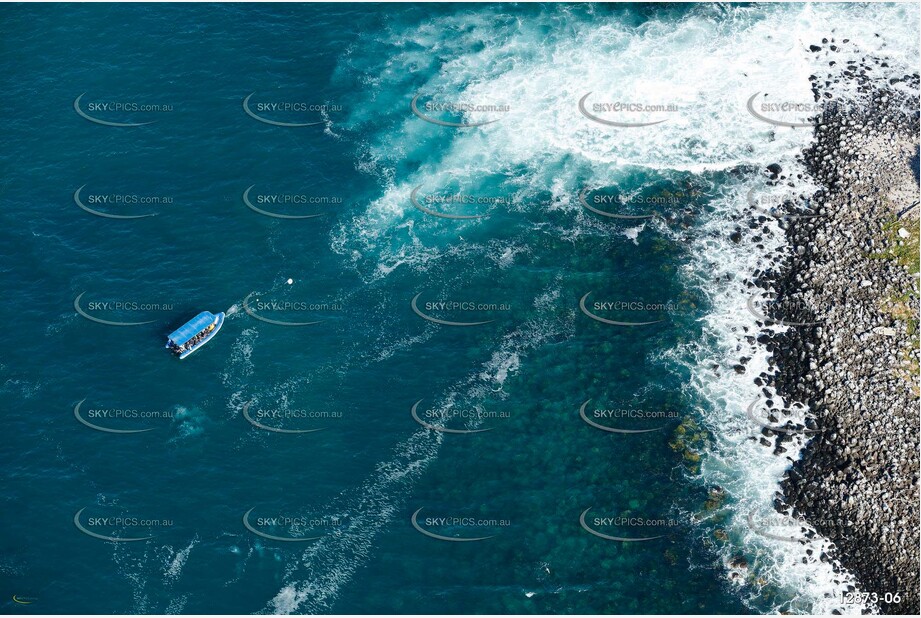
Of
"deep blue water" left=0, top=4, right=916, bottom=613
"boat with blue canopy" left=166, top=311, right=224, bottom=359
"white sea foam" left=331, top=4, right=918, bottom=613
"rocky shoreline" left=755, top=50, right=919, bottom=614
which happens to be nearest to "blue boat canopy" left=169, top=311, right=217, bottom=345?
"boat with blue canopy" left=166, top=311, right=224, bottom=359

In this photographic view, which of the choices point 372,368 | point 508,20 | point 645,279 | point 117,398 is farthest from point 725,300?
point 117,398

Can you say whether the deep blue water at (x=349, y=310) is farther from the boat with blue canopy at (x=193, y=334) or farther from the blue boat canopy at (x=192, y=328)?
the blue boat canopy at (x=192, y=328)

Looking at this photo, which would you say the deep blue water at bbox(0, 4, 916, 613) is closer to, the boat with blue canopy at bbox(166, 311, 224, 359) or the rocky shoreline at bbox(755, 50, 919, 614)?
the boat with blue canopy at bbox(166, 311, 224, 359)

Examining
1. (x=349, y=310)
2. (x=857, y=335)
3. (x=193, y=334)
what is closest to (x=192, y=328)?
(x=193, y=334)

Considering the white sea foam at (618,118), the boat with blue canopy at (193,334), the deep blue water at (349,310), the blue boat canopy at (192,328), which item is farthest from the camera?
the white sea foam at (618,118)

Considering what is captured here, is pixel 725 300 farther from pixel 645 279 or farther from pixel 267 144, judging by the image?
pixel 267 144

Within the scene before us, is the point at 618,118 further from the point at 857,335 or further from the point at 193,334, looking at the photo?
the point at 193,334

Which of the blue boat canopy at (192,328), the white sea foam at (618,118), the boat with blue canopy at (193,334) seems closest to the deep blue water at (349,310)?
the white sea foam at (618,118)

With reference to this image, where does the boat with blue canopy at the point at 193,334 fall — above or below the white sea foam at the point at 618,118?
below
